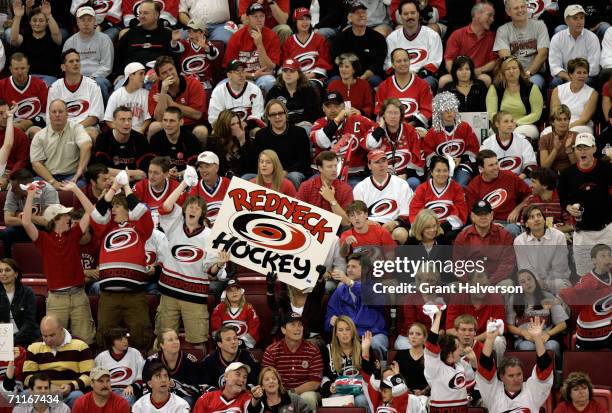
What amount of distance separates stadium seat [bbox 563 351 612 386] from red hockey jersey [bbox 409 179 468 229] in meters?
1.79

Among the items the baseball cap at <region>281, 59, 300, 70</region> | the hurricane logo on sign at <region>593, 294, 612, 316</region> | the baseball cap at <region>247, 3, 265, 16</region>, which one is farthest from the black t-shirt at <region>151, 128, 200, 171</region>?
the hurricane logo on sign at <region>593, 294, 612, 316</region>

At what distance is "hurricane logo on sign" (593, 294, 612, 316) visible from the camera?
13.1 m

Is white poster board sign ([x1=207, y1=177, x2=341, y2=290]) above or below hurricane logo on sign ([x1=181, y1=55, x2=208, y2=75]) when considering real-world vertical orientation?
below

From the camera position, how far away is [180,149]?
597 inches

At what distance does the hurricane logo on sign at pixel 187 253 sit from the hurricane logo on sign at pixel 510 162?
306cm

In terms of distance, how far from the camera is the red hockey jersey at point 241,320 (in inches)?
528

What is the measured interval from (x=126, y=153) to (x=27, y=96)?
1.61m

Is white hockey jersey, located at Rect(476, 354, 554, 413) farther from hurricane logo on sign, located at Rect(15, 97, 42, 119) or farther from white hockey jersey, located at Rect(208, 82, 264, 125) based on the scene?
hurricane logo on sign, located at Rect(15, 97, 42, 119)

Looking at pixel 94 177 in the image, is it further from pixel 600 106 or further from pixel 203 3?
pixel 600 106

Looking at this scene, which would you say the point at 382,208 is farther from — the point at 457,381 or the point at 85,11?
the point at 85,11

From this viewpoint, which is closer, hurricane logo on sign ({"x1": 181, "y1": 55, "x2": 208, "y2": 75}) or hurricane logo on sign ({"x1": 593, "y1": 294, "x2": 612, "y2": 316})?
hurricane logo on sign ({"x1": 593, "y1": 294, "x2": 612, "y2": 316})

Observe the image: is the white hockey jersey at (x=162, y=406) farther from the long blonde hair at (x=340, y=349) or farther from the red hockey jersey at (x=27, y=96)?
the red hockey jersey at (x=27, y=96)

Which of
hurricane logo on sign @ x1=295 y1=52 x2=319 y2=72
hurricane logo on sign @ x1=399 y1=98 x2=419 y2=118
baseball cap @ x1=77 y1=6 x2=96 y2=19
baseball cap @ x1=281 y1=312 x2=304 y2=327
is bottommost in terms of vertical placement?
baseball cap @ x1=281 y1=312 x2=304 y2=327

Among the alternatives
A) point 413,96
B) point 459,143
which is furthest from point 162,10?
point 459,143
